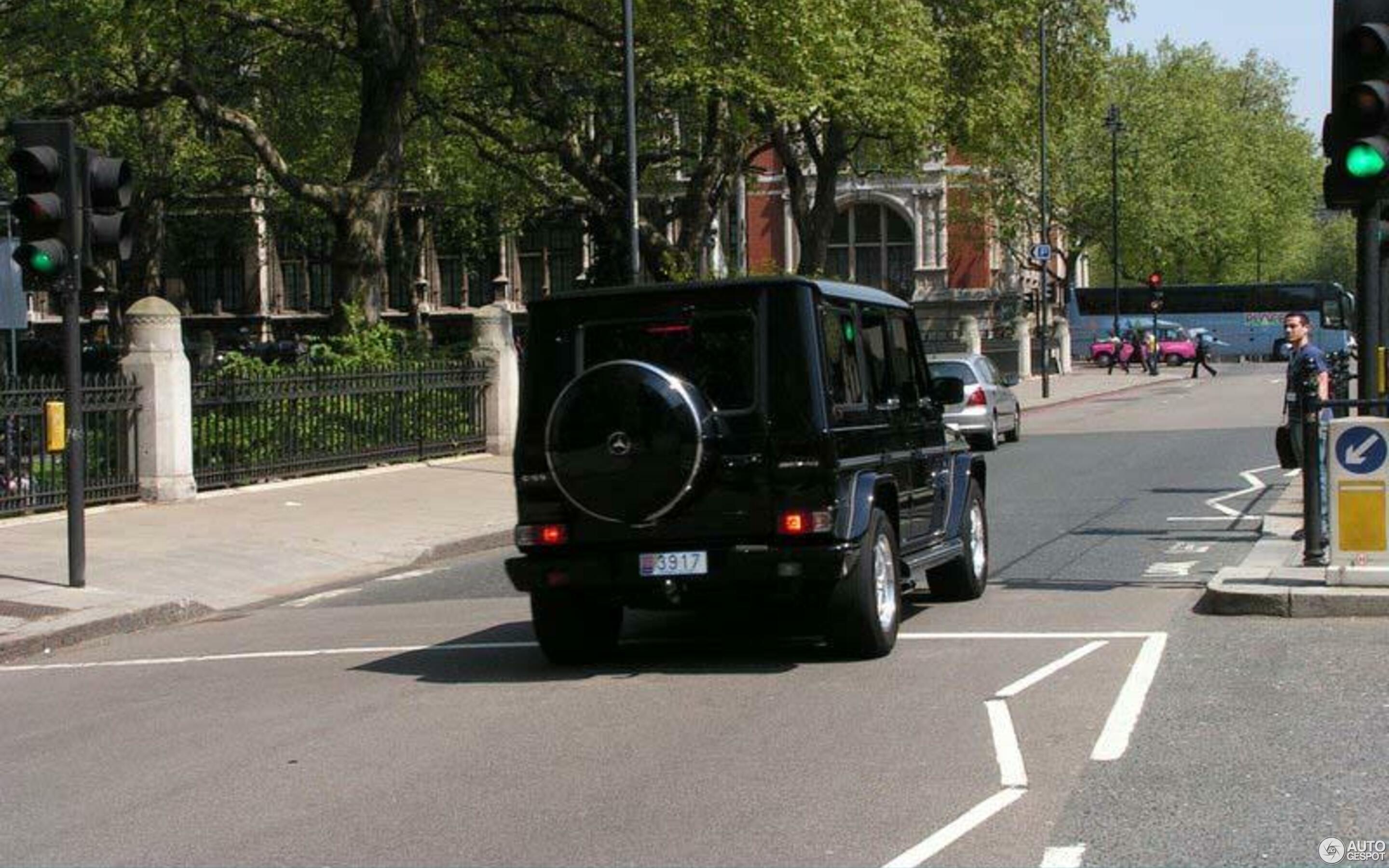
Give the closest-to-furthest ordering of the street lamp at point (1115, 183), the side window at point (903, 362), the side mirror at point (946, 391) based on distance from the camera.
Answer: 1. the side window at point (903, 362)
2. the side mirror at point (946, 391)
3. the street lamp at point (1115, 183)

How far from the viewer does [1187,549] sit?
49.6 ft

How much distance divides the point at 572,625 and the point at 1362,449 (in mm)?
5172

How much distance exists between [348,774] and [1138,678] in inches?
159

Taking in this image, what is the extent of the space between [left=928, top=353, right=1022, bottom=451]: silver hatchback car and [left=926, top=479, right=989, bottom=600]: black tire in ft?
48.2

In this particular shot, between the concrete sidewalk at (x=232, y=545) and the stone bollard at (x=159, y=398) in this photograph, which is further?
the stone bollard at (x=159, y=398)

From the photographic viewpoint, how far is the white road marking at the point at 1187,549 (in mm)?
14883

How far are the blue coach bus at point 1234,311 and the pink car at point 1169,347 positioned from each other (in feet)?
8.29

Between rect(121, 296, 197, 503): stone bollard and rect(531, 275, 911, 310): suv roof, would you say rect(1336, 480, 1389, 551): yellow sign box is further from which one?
rect(121, 296, 197, 503): stone bollard

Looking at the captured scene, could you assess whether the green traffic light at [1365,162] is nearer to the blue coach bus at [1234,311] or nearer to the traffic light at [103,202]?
the traffic light at [103,202]

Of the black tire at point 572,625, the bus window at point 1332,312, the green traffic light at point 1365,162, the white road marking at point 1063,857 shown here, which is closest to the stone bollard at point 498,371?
the black tire at point 572,625

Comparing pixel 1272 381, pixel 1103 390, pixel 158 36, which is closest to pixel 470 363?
pixel 158 36

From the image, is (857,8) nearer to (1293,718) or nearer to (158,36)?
(158,36)

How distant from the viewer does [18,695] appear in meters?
10.6

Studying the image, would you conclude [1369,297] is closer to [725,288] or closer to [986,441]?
[725,288]
